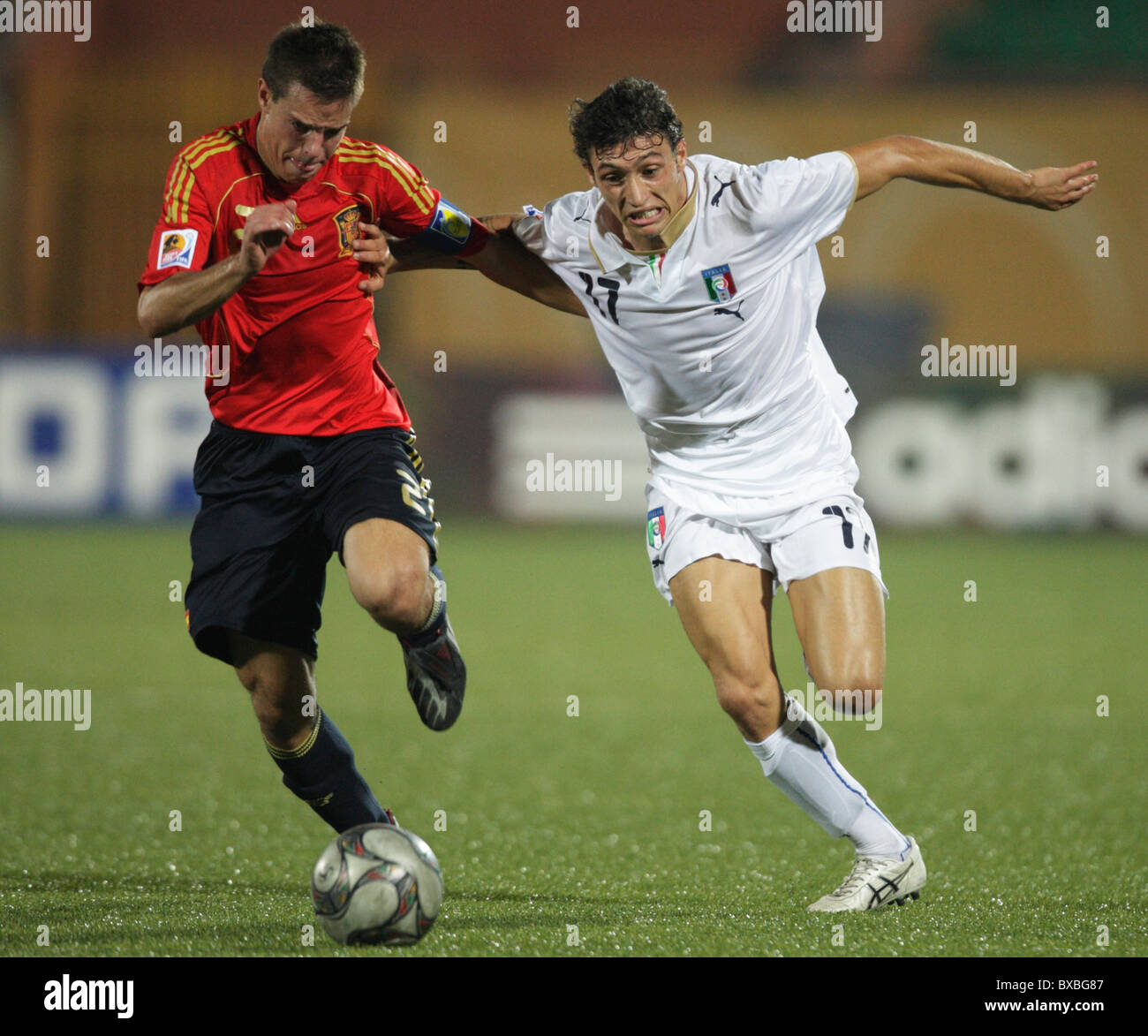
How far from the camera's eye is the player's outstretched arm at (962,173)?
4.30 metres

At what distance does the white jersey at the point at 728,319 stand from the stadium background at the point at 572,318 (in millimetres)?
5513

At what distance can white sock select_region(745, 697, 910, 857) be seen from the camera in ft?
14.1

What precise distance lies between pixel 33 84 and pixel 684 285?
16.6 m

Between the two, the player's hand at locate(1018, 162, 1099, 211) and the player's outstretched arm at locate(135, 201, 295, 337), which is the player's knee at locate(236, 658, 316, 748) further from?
the player's hand at locate(1018, 162, 1099, 211)

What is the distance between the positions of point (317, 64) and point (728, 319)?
1.29 metres

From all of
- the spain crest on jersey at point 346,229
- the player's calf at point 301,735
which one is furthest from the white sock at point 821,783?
the spain crest on jersey at point 346,229

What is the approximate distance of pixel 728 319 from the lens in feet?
14.2

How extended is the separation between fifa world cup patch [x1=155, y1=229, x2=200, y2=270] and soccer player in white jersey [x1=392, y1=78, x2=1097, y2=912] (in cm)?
105

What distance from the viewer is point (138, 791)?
5957 millimetres

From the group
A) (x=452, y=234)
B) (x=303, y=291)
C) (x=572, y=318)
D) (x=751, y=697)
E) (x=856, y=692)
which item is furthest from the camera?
(x=572, y=318)

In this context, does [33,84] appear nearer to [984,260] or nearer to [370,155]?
[984,260]

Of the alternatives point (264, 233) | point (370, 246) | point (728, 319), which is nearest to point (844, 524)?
point (728, 319)

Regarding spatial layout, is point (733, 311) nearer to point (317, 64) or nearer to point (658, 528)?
point (658, 528)

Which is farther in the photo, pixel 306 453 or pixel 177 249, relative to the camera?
pixel 306 453
